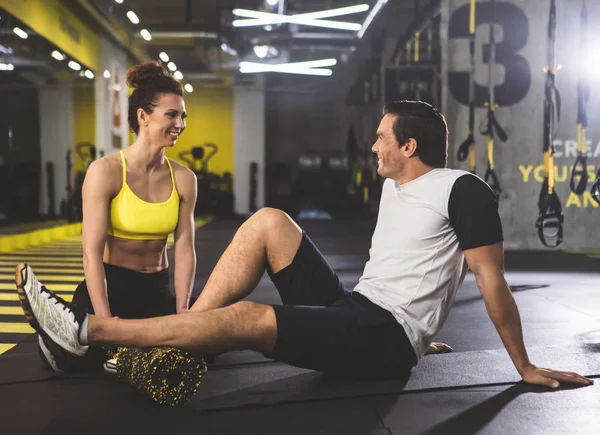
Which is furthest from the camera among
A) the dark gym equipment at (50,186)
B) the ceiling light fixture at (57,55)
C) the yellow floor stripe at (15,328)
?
the dark gym equipment at (50,186)

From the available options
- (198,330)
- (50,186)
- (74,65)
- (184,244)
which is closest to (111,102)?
(74,65)

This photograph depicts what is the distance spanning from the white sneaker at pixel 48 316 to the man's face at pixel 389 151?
1.00m

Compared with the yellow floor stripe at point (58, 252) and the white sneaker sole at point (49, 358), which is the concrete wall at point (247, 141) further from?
the white sneaker sole at point (49, 358)

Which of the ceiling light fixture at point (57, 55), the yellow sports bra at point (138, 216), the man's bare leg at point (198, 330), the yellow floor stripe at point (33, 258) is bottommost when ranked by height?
the yellow floor stripe at point (33, 258)

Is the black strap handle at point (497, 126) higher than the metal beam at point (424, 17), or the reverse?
the metal beam at point (424, 17)

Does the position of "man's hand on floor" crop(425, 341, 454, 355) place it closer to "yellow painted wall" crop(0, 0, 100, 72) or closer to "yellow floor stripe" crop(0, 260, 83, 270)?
"yellow floor stripe" crop(0, 260, 83, 270)

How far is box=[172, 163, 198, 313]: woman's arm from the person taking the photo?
8.04 feet

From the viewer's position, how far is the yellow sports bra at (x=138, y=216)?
2316mm

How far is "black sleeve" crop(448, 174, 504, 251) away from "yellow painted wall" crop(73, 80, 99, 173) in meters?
9.07

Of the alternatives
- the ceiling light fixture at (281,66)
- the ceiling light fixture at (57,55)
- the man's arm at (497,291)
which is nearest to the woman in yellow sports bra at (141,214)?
the man's arm at (497,291)

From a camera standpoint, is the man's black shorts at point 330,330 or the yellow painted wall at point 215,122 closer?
the man's black shorts at point 330,330

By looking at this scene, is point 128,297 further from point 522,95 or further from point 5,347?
point 522,95

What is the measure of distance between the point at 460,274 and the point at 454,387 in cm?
36

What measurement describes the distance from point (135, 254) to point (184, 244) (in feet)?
0.59
